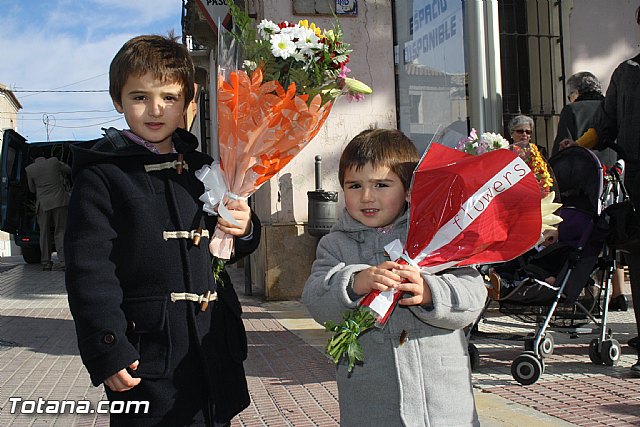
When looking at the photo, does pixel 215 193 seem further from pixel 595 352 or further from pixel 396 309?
pixel 595 352

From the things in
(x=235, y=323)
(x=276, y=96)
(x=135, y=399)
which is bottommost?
(x=135, y=399)

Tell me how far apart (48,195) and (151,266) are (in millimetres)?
12596

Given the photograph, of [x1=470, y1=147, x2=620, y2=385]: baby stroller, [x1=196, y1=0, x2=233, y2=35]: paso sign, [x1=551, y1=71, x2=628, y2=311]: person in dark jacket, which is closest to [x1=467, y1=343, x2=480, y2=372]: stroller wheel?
[x1=470, y1=147, x2=620, y2=385]: baby stroller

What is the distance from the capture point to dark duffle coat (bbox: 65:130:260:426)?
2.25 metres

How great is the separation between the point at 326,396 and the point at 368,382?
8.13 feet

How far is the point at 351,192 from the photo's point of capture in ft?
7.96

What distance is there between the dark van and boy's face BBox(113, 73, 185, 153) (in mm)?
13295

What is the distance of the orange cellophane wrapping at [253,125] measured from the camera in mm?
2490

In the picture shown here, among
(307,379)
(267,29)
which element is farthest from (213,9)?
(267,29)

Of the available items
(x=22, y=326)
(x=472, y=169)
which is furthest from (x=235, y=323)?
(x=22, y=326)

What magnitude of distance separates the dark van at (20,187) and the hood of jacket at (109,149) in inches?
520

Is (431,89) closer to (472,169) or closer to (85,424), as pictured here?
(85,424)

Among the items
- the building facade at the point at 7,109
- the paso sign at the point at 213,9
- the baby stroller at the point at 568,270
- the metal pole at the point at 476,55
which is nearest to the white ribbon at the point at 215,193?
the baby stroller at the point at 568,270

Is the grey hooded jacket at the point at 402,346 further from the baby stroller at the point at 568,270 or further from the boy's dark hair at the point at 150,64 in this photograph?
the baby stroller at the point at 568,270
